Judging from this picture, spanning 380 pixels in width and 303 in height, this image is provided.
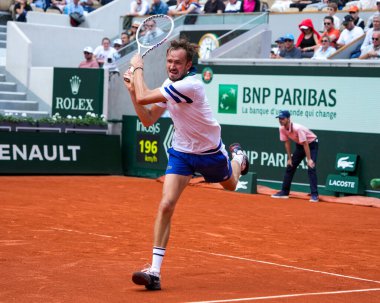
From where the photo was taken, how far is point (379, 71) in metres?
17.4

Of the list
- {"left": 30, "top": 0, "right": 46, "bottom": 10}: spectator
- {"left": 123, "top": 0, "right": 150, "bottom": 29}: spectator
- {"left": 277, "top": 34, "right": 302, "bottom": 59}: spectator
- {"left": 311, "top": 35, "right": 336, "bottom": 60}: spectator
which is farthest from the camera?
{"left": 30, "top": 0, "right": 46, "bottom": 10}: spectator

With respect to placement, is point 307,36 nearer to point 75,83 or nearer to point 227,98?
point 227,98

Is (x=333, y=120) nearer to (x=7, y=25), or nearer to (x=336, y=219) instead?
(x=336, y=219)

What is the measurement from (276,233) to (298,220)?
1933mm

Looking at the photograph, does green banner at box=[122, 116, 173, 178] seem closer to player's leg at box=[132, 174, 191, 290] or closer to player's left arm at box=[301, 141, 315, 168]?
player's left arm at box=[301, 141, 315, 168]

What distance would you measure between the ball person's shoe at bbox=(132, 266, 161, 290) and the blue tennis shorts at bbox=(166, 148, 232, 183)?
0.94m

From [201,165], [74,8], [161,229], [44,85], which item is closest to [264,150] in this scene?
[44,85]

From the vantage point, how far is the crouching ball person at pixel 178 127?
7574 mm

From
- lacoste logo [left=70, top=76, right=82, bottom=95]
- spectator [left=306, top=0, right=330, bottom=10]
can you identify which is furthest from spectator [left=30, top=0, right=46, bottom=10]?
spectator [left=306, top=0, right=330, bottom=10]

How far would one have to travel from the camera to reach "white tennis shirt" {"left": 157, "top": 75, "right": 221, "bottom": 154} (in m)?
7.63

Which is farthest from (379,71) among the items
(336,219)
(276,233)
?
(276,233)

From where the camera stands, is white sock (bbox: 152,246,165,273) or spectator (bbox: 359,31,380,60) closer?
white sock (bbox: 152,246,165,273)

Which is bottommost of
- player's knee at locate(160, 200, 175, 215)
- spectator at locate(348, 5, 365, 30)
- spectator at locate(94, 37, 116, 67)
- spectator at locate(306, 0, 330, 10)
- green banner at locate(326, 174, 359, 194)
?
green banner at locate(326, 174, 359, 194)

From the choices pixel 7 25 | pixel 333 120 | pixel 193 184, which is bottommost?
pixel 193 184
